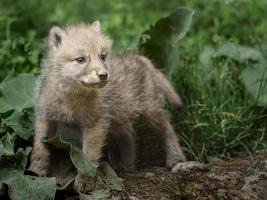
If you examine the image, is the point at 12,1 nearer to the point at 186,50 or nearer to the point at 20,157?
the point at 186,50

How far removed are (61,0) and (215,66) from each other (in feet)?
13.2

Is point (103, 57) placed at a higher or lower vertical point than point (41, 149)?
higher

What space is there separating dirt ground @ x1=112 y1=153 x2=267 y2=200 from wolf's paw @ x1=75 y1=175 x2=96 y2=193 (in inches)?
7.0

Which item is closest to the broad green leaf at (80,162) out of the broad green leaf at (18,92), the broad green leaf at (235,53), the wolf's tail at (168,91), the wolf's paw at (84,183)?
the wolf's paw at (84,183)

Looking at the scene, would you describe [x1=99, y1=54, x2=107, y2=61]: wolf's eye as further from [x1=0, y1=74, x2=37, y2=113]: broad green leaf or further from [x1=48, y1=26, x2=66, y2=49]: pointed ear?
[x1=0, y1=74, x2=37, y2=113]: broad green leaf

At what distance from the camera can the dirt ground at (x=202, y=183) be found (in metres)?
5.32

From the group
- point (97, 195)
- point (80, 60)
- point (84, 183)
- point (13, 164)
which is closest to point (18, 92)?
point (13, 164)

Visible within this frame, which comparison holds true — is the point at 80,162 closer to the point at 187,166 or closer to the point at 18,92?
the point at 187,166

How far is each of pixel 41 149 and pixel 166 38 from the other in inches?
75.1

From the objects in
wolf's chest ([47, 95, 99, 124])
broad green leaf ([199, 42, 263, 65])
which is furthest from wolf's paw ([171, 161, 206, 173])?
broad green leaf ([199, 42, 263, 65])

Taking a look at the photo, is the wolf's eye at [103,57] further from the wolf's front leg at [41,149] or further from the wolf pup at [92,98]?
the wolf's front leg at [41,149]

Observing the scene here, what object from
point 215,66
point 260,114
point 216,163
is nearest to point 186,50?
point 215,66

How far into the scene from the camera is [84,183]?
5242mm

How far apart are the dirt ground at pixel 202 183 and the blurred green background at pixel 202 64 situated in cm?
50
